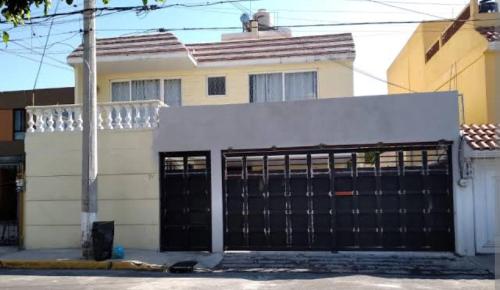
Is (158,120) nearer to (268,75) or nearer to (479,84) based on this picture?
(268,75)

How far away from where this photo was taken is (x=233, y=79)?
17797mm

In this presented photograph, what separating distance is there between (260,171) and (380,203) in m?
3.01

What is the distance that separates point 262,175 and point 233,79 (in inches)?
211

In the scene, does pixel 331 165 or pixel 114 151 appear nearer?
pixel 331 165

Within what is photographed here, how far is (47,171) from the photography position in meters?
14.2

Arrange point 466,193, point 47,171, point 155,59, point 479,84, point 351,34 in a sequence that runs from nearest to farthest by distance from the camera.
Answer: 1. point 466,193
2. point 47,171
3. point 479,84
4. point 155,59
5. point 351,34

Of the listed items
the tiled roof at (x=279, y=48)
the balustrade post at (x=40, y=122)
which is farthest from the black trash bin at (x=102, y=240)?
the tiled roof at (x=279, y=48)

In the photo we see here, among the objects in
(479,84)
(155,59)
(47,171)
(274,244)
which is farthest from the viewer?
(155,59)

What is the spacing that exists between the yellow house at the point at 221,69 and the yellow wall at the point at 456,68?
135 inches

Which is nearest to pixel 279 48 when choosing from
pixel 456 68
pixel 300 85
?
pixel 300 85

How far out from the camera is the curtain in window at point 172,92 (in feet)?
59.1

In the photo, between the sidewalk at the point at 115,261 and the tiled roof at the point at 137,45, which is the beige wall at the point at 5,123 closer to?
the tiled roof at the point at 137,45

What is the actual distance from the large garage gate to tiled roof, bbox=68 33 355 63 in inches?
199

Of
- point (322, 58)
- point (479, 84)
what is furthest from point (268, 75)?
point (479, 84)
